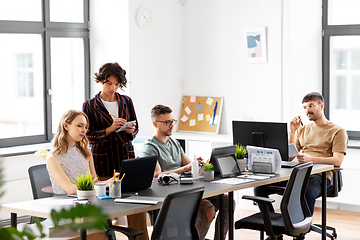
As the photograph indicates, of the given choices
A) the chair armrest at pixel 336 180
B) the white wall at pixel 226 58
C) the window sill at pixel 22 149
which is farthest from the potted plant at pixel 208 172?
the white wall at pixel 226 58

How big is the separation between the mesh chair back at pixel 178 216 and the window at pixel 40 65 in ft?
9.49

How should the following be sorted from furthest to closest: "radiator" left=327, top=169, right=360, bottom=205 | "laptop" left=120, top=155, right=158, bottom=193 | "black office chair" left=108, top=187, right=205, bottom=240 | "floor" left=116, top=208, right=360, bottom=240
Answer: "radiator" left=327, top=169, right=360, bottom=205 → "floor" left=116, top=208, right=360, bottom=240 → "laptop" left=120, top=155, right=158, bottom=193 → "black office chair" left=108, top=187, right=205, bottom=240

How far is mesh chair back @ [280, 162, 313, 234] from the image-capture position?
2854 millimetres

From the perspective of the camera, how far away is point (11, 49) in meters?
4.75

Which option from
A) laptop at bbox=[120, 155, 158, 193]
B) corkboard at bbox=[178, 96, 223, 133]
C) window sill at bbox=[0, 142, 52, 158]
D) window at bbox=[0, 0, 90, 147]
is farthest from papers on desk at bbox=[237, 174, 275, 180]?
window at bbox=[0, 0, 90, 147]

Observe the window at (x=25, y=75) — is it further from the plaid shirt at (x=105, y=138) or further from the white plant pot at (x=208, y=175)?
the white plant pot at (x=208, y=175)

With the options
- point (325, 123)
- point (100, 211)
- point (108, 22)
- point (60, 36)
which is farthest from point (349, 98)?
point (100, 211)

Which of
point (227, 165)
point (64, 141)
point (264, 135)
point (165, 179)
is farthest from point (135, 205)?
point (264, 135)

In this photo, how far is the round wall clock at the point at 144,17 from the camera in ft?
17.6

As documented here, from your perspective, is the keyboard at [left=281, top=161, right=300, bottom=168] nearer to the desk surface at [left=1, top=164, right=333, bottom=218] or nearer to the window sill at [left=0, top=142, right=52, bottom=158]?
the desk surface at [left=1, top=164, right=333, bottom=218]

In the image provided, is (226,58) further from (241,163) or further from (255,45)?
(241,163)

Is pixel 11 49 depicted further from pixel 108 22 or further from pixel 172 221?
pixel 172 221

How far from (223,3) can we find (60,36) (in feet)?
6.51

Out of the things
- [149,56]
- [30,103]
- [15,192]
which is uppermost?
[149,56]
